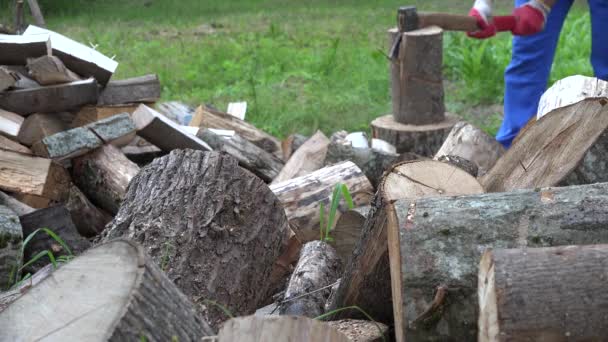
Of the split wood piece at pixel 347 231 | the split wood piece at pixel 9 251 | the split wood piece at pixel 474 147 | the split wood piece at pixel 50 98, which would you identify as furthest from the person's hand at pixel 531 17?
the split wood piece at pixel 9 251

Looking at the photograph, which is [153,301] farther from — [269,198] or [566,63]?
[566,63]

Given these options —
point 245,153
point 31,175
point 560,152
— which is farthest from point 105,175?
point 560,152

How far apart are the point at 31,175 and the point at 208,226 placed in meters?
1.45

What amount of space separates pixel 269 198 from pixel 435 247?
111 cm

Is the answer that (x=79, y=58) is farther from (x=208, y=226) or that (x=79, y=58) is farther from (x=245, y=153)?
(x=208, y=226)

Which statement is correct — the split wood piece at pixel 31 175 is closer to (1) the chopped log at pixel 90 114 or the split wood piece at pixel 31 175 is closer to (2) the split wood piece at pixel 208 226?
(1) the chopped log at pixel 90 114

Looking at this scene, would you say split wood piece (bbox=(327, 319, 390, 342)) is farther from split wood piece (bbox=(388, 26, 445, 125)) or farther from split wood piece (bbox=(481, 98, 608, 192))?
split wood piece (bbox=(388, 26, 445, 125))

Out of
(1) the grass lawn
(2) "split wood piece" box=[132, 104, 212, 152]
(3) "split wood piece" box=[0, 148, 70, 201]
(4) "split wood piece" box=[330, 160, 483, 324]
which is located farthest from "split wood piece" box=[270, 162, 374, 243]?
(1) the grass lawn

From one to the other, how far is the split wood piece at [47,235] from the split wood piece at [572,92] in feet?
6.96

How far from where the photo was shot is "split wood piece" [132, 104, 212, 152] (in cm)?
412

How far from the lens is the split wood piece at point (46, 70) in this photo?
13.6 feet

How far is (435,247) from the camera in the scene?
200cm

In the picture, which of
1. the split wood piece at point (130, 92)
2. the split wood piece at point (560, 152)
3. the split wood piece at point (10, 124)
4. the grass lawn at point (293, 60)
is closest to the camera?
the split wood piece at point (560, 152)

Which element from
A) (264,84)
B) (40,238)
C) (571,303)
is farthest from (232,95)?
(571,303)
